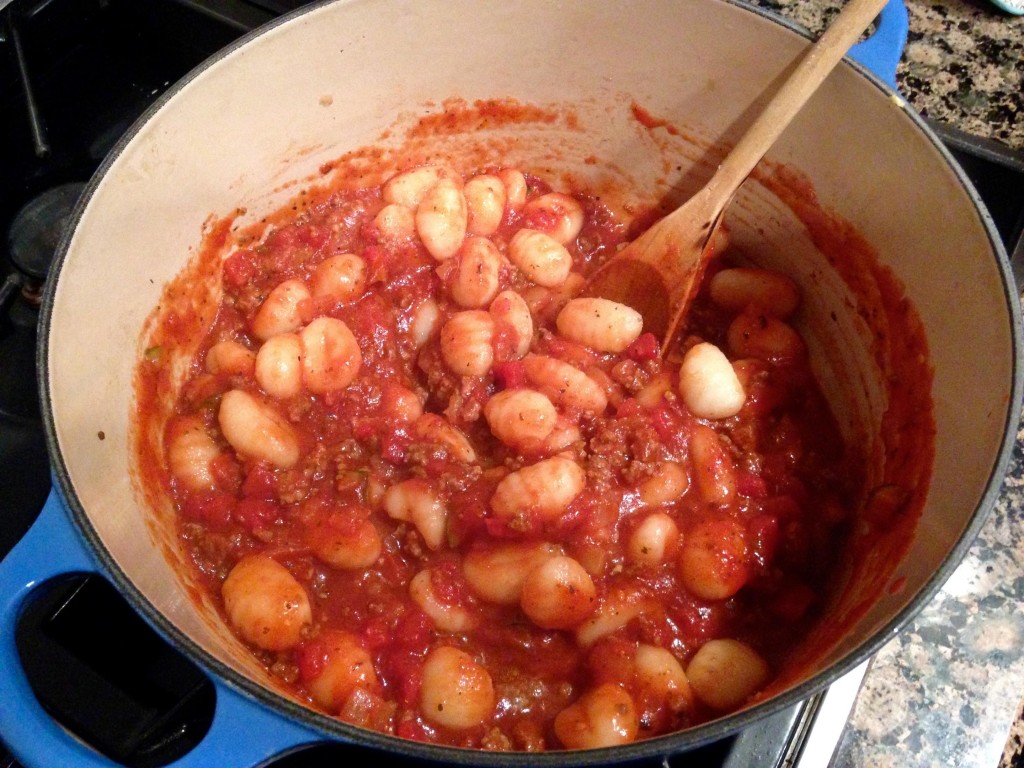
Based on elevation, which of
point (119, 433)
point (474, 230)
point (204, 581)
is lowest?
point (204, 581)

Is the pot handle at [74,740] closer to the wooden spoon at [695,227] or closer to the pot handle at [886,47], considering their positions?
the wooden spoon at [695,227]

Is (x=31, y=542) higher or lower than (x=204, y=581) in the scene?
higher

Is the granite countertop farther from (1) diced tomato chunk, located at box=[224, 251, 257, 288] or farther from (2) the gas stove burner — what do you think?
(2) the gas stove burner

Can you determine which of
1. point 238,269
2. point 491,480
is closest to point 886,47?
point 491,480

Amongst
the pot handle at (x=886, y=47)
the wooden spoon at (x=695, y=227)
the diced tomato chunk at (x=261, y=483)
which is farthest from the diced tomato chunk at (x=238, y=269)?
the pot handle at (x=886, y=47)

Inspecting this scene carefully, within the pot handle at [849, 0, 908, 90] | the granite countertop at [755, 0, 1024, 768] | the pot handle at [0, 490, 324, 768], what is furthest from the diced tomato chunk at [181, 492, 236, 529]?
the pot handle at [849, 0, 908, 90]

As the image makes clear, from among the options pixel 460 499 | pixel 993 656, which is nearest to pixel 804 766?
pixel 993 656

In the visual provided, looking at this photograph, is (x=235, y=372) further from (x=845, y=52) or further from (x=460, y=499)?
(x=845, y=52)

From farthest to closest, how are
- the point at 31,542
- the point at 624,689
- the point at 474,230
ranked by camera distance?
the point at 474,230
the point at 624,689
the point at 31,542
